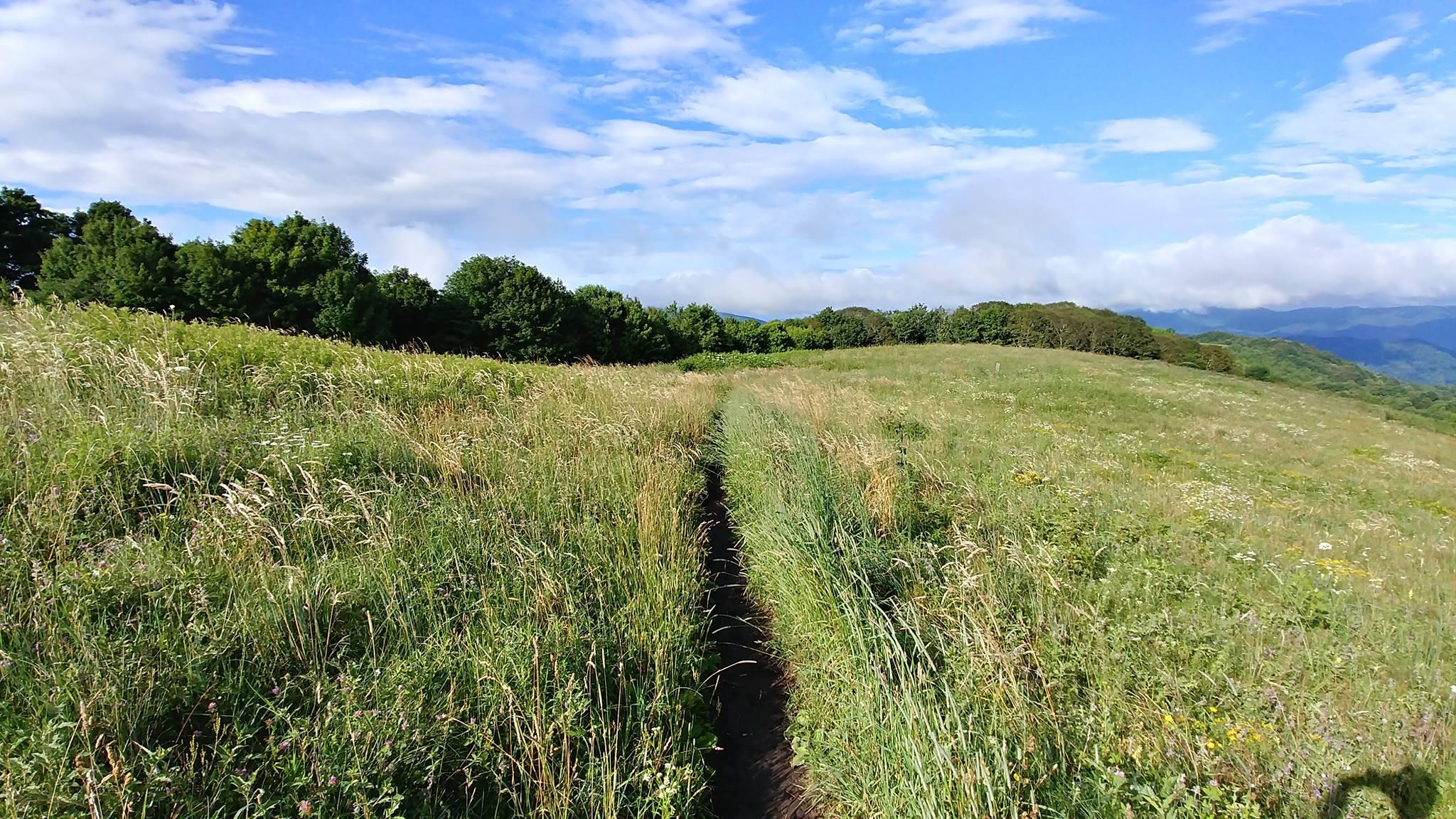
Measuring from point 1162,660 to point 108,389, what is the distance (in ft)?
29.7

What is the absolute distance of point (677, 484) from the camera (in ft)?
23.2

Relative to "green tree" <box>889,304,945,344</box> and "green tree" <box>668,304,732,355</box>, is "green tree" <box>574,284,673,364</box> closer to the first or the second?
"green tree" <box>668,304,732,355</box>

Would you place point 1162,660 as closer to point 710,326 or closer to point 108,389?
point 108,389

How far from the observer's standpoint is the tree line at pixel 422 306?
1168 inches

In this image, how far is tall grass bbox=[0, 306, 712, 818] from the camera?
2.48 m

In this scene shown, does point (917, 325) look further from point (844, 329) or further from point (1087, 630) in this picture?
point (1087, 630)

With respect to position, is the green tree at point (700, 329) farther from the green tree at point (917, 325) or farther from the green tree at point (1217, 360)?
the green tree at point (1217, 360)

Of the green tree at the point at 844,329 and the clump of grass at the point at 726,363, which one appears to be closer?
the clump of grass at the point at 726,363

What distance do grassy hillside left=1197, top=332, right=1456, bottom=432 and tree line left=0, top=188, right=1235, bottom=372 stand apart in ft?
38.7

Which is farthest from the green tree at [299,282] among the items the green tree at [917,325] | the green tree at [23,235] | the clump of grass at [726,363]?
the green tree at [917,325]

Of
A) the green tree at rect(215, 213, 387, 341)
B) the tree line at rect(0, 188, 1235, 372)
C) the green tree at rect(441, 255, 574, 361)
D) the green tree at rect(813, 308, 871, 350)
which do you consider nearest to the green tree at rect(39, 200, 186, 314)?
the tree line at rect(0, 188, 1235, 372)

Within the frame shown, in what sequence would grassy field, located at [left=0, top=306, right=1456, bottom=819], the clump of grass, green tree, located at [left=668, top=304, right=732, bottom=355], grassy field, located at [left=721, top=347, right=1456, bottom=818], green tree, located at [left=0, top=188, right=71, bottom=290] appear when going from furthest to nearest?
green tree, located at [left=668, top=304, right=732, bottom=355] < green tree, located at [left=0, top=188, right=71, bottom=290] < the clump of grass < grassy field, located at [left=721, top=347, right=1456, bottom=818] < grassy field, located at [left=0, top=306, right=1456, bottom=819]

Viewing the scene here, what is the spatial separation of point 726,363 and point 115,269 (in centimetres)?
3206

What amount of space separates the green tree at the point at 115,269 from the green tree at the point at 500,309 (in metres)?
16.4
